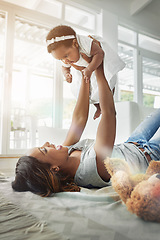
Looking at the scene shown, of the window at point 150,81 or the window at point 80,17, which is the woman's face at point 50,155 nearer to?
the window at point 80,17

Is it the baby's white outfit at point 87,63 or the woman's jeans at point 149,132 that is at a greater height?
the baby's white outfit at point 87,63

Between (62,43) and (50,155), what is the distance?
42 cm

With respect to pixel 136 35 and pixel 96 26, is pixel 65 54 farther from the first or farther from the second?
pixel 136 35

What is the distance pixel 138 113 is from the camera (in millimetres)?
1642

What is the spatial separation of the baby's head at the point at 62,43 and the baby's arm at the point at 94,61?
0.23ft

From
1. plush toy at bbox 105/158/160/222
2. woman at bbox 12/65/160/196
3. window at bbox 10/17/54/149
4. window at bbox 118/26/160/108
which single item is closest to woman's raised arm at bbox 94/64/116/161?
woman at bbox 12/65/160/196

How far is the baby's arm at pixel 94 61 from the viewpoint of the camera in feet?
2.46

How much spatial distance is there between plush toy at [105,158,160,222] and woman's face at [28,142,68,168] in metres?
0.30

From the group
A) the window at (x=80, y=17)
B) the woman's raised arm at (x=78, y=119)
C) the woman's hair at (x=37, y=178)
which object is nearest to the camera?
the woman's hair at (x=37, y=178)

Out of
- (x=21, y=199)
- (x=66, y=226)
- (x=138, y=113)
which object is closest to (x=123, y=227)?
(x=66, y=226)

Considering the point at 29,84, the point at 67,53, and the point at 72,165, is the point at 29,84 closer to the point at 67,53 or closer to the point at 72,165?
the point at 67,53

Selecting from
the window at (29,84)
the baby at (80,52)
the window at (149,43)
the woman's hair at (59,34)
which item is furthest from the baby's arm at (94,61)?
the window at (149,43)

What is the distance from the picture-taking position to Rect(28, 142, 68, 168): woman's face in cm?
74

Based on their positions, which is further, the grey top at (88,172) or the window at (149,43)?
the window at (149,43)
